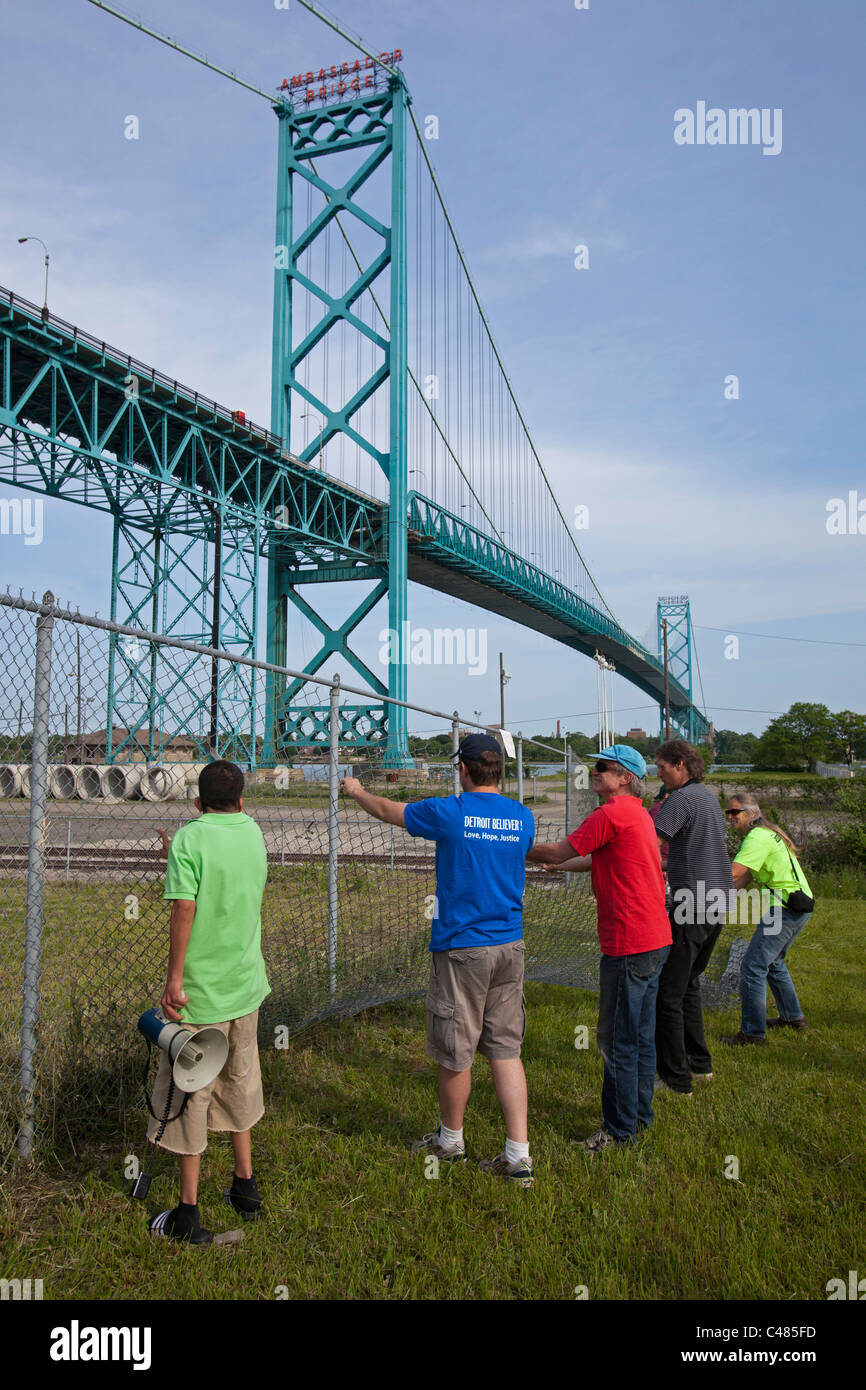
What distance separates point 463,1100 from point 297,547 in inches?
1109

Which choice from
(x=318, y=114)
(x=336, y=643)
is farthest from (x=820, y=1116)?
(x=318, y=114)

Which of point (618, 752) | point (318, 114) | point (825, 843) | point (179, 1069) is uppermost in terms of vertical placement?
point (318, 114)

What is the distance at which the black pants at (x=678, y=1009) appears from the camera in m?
4.21

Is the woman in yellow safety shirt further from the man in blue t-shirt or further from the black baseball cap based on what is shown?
the black baseball cap

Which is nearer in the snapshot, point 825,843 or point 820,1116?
point 820,1116

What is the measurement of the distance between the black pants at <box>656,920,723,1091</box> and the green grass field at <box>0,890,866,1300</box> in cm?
14

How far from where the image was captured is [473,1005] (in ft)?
10.7

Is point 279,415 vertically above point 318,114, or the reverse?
point 318,114

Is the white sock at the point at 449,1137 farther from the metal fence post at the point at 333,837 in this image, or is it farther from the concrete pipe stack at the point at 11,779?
the concrete pipe stack at the point at 11,779

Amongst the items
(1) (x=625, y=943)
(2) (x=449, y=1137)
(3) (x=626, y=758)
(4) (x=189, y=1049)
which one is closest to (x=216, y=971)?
(4) (x=189, y=1049)

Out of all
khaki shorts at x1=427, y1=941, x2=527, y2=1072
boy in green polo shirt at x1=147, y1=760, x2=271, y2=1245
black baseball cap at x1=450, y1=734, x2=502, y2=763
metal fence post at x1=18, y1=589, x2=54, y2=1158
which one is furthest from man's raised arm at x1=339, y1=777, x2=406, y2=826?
metal fence post at x1=18, y1=589, x2=54, y2=1158

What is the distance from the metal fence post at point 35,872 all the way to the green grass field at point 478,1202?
0.91 ft

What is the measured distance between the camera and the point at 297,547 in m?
30.3

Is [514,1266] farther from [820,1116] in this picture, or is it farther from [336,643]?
[336,643]
